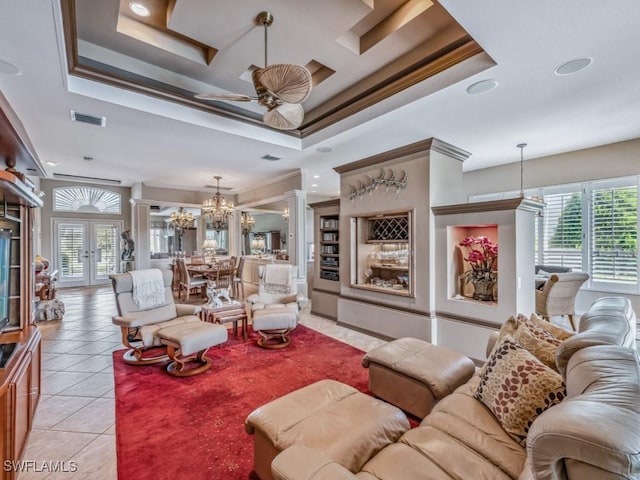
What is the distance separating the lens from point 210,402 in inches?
107

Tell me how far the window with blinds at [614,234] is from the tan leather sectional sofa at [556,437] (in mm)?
3959

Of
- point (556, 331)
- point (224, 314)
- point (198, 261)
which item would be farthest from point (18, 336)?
point (198, 261)

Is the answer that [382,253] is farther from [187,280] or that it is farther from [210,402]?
[187,280]

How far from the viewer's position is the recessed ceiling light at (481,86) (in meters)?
2.84

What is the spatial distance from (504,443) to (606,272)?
5.20m

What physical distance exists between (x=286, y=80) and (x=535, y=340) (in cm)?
263

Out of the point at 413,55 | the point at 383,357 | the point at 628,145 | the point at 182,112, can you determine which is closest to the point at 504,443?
the point at 383,357

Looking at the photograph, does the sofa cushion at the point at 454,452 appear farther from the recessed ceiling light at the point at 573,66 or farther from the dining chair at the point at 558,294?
the dining chair at the point at 558,294

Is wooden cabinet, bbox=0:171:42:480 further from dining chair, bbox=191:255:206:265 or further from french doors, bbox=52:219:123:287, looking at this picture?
french doors, bbox=52:219:123:287

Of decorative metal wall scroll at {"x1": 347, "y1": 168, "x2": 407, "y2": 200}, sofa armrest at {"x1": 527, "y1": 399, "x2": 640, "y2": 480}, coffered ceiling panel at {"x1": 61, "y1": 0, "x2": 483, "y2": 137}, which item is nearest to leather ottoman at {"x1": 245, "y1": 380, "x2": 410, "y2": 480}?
sofa armrest at {"x1": 527, "y1": 399, "x2": 640, "y2": 480}

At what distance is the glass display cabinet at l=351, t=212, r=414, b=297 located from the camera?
4520 mm

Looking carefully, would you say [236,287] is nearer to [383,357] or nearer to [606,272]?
[383,357]

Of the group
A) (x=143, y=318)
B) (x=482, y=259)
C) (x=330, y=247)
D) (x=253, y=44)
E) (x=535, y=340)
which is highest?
(x=253, y=44)

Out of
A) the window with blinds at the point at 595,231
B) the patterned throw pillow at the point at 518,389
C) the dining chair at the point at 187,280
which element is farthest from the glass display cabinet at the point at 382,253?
the dining chair at the point at 187,280
